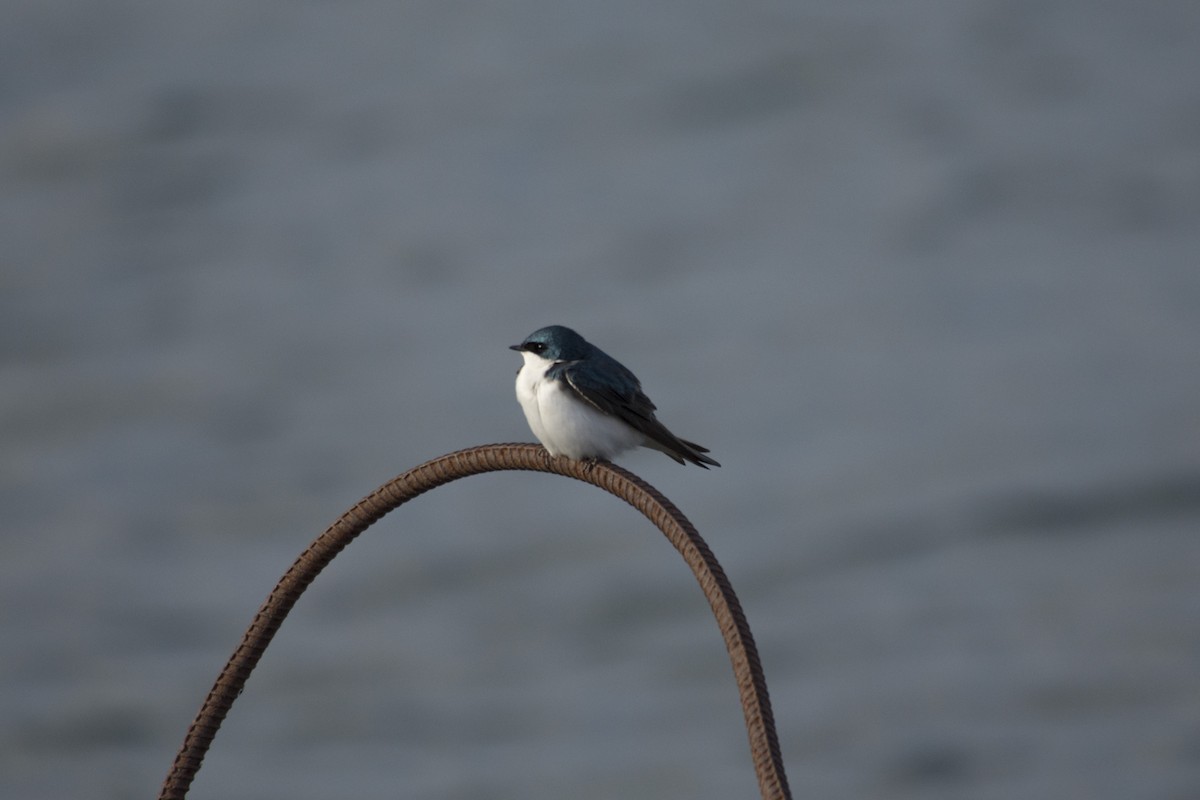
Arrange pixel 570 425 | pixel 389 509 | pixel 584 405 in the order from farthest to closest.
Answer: pixel 584 405
pixel 570 425
pixel 389 509

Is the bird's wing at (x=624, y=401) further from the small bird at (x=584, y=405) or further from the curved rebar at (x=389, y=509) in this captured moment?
the curved rebar at (x=389, y=509)

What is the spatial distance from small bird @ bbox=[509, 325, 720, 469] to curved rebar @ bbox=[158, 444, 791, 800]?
339mm

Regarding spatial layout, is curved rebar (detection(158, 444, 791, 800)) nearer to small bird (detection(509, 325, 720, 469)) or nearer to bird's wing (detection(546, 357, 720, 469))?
small bird (detection(509, 325, 720, 469))

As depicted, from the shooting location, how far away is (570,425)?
5.06 m

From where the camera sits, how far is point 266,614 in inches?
176

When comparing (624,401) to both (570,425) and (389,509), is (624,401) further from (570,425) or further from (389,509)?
(389,509)

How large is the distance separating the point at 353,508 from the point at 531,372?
1.09 m

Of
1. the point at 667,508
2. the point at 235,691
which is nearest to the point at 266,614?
the point at 235,691

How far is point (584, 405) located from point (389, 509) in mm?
865

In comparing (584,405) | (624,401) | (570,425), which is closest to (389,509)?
(570,425)

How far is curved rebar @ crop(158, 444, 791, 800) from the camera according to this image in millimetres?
3971

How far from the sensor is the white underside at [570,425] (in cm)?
504

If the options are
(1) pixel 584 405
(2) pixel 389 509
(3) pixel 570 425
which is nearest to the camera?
(2) pixel 389 509

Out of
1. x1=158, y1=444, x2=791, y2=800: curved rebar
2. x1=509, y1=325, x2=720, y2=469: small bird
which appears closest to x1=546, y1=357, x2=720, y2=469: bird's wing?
x1=509, y1=325, x2=720, y2=469: small bird
